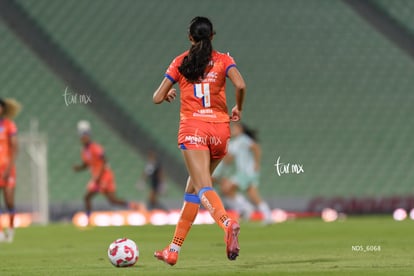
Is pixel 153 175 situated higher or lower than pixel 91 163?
higher

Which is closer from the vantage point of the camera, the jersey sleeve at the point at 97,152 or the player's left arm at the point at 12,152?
the player's left arm at the point at 12,152

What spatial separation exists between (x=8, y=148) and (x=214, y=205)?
21.0 ft

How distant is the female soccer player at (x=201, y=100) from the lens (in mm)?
8562

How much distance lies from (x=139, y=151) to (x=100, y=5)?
4.84 metres

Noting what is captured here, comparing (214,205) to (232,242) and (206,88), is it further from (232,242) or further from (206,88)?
(206,88)

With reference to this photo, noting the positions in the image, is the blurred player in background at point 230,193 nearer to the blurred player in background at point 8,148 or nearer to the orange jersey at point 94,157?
the orange jersey at point 94,157

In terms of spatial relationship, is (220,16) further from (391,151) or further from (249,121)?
(391,151)

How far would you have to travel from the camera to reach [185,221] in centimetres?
884

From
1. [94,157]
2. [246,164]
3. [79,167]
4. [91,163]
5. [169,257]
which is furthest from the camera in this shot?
[91,163]

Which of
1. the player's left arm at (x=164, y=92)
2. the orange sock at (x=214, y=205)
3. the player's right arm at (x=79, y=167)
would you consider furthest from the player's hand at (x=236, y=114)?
the player's right arm at (x=79, y=167)

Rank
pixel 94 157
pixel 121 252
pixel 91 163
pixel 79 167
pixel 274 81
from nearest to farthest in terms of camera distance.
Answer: pixel 121 252, pixel 79 167, pixel 94 157, pixel 91 163, pixel 274 81

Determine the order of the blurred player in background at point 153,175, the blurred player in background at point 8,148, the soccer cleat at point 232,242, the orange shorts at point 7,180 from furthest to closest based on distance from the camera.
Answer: the blurred player in background at point 153,175 → the orange shorts at point 7,180 → the blurred player in background at point 8,148 → the soccer cleat at point 232,242

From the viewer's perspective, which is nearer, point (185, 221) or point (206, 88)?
point (206, 88)

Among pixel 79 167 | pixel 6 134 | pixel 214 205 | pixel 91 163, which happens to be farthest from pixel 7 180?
pixel 214 205
